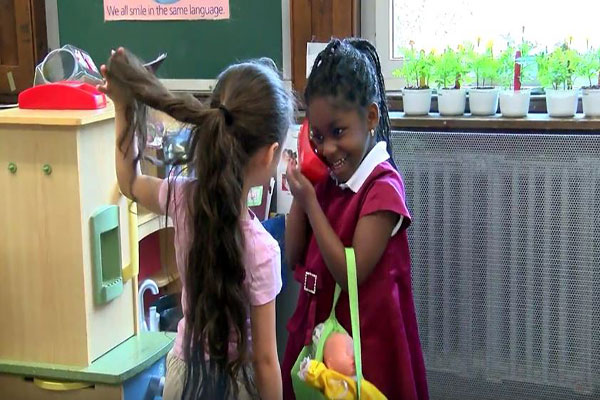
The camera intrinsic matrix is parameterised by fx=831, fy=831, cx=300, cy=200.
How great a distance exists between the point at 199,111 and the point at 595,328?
1388 mm

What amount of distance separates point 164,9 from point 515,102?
3.92 feet

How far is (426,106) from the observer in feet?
7.96

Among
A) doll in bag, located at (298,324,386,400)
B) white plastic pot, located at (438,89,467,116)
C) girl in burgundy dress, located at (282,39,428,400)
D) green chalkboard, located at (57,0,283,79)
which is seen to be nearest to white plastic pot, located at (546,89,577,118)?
white plastic pot, located at (438,89,467,116)

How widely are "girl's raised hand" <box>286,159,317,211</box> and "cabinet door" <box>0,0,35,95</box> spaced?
150cm

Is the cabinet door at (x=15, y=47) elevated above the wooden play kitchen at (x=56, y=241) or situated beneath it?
elevated above

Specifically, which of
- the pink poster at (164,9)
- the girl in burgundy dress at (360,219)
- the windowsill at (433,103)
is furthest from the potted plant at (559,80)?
the pink poster at (164,9)

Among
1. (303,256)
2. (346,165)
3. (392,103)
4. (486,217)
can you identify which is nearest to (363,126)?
(346,165)

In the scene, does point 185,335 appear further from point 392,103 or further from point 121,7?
point 121,7

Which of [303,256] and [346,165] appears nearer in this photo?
[346,165]

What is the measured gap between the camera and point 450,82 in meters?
2.41

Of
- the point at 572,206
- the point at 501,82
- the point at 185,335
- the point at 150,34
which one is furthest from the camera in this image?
the point at 150,34

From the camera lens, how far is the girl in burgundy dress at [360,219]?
5.47ft

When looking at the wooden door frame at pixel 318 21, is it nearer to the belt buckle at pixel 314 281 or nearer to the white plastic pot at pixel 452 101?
the white plastic pot at pixel 452 101

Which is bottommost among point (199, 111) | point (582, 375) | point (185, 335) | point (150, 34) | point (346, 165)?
point (582, 375)
